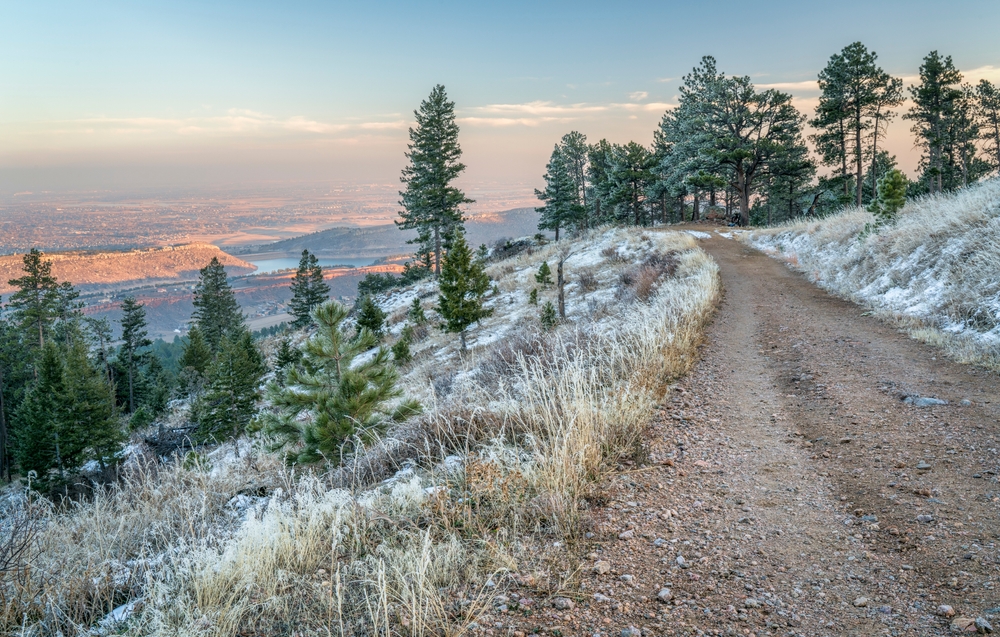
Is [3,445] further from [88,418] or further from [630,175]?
[630,175]

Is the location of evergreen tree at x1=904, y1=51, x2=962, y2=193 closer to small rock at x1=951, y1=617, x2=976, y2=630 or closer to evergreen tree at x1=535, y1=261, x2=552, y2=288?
evergreen tree at x1=535, y1=261, x2=552, y2=288

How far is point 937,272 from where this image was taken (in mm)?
8828

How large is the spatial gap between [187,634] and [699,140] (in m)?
39.3

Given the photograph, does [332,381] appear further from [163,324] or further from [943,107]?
[163,324]

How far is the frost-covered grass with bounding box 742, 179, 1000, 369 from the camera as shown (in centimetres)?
676

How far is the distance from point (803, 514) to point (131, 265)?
228538mm

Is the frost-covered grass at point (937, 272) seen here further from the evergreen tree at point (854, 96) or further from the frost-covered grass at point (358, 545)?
the evergreen tree at point (854, 96)

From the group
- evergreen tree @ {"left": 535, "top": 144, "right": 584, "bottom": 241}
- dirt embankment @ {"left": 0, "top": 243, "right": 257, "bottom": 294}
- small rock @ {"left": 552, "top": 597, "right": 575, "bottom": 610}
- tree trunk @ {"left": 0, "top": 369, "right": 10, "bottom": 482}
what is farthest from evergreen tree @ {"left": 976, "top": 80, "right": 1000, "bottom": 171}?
dirt embankment @ {"left": 0, "top": 243, "right": 257, "bottom": 294}

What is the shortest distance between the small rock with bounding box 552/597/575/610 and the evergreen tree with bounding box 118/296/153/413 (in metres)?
55.7

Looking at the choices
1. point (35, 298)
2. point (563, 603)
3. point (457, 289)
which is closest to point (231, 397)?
point (457, 289)

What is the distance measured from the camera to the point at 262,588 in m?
2.71

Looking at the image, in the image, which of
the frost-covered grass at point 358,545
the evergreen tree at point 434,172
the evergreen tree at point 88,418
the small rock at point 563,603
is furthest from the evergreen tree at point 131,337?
the small rock at point 563,603

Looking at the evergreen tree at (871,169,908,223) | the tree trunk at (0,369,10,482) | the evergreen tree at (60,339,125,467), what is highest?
the evergreen tree at (871,169,908,223)

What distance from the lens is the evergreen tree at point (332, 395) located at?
23.0ft
